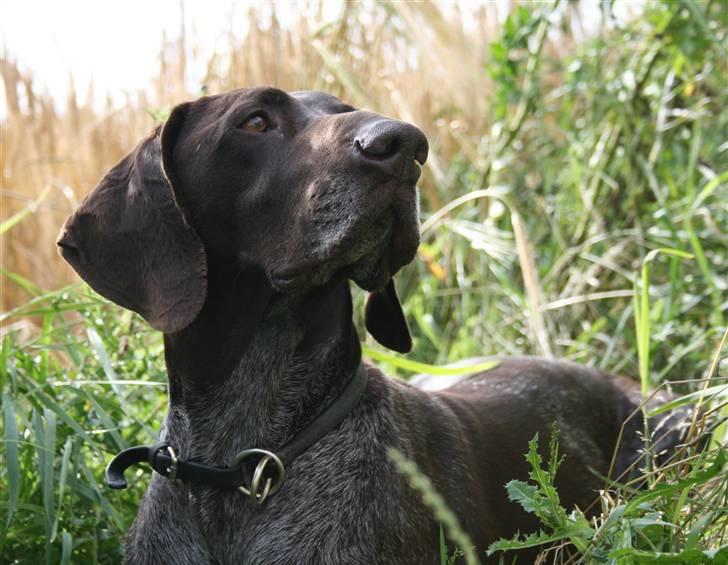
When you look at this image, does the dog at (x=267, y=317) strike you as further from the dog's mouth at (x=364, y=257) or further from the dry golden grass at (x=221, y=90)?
the dry golden grass at (x=221, y=90)

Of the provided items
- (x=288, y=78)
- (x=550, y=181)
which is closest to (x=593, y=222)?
(x=550, y=181)

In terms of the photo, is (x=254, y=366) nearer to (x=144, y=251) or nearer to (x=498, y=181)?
(x=144, y=251)

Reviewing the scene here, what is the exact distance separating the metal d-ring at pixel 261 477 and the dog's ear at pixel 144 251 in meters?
0.45

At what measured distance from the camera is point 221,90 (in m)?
6.93

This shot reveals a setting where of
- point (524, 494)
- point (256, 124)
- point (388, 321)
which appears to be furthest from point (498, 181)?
point (524, 494)

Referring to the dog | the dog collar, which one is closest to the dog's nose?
the dog

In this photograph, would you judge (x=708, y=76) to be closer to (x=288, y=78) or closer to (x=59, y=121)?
(x=288, y=78)

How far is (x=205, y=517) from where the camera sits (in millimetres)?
3094

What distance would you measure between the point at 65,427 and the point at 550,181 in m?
4.05

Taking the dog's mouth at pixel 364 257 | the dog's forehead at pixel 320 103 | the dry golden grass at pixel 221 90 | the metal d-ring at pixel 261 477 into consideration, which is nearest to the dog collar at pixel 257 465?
the metal d-ring at pixel 261 477

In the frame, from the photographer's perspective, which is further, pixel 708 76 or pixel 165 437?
pixel 708 76

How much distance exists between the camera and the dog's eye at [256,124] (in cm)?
318

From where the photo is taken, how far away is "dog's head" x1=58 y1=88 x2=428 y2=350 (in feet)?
9.60

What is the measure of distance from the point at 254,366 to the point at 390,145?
88 centimetres
